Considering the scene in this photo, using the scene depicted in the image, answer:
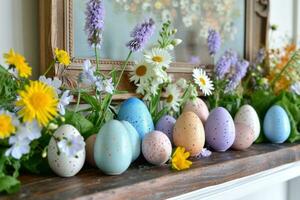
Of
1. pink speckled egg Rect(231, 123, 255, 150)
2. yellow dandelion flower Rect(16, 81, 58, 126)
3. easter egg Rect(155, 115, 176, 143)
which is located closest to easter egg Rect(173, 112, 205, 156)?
easter egg Rect(155, 115, 176, 143)

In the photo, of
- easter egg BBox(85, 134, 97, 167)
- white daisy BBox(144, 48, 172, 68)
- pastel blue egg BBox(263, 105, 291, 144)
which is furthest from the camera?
pastel blue egg BBox(263, 105, 291, 144)

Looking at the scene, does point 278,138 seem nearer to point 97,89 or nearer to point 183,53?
point 183,53

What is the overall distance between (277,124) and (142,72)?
1.03ft

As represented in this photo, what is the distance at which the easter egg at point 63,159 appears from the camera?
476 mm

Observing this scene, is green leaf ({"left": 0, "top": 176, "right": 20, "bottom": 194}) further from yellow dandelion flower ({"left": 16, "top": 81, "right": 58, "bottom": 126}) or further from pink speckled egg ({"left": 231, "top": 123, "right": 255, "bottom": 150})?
pink speckled egg ({"left": 231, "top": 123, "right": 255, "bottom": 150})

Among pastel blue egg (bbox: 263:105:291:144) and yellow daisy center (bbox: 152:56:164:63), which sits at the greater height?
yellow daisy center (bbox: 152:56:164:63)

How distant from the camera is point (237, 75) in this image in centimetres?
87

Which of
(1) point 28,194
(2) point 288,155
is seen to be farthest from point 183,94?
(1) point 28,194

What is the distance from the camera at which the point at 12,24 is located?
0.59 m

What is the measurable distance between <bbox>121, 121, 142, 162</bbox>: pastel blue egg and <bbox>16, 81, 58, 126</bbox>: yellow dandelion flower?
15cm

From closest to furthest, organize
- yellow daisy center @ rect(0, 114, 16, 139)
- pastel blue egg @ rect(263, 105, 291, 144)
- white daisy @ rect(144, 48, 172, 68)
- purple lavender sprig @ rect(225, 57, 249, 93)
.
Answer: yellow daisy center @ rect(0, 114, 16, 139)
white daisy @ rect(144, 48, 172, 68)
pastel blue egg @ rect(263, 105, 291, 144)
purple lavender sprig @ rect(225, 57, 249, 93)

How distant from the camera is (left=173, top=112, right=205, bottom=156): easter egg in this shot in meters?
0.59

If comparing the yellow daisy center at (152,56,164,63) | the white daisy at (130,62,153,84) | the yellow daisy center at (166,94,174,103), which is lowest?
the yellow daisy center at (166,94,174,103)

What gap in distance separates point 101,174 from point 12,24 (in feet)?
0.93
